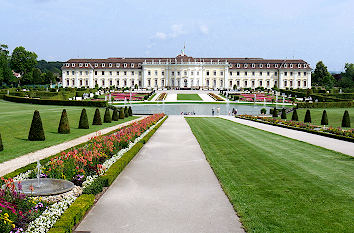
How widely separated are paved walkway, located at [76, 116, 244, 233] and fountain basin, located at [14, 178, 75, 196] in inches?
32.5

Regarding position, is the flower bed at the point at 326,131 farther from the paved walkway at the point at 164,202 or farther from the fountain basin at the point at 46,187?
the fountain basin at the point at 46,187

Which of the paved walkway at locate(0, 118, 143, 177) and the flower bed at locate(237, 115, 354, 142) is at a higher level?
the flower bed at locate(237, 115, 354, 142)

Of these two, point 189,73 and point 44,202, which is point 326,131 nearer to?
point 44,202

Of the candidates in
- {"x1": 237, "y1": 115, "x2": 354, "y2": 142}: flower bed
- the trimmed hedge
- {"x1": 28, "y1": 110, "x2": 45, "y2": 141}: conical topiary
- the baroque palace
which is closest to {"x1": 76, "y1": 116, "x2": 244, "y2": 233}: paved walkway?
the trimmed hedge

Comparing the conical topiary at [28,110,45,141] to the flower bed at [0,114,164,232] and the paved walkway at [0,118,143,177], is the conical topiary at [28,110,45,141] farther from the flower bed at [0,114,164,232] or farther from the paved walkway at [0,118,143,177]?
the flower bed at [0,114,164,232]

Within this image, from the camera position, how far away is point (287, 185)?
8.89 m

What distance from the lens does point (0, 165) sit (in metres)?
11.3

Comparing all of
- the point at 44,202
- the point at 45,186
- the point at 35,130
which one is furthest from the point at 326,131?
the point at 44,202

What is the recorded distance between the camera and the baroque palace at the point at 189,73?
336 ft

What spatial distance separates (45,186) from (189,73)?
95.7 metres

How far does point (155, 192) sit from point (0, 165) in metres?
5.86

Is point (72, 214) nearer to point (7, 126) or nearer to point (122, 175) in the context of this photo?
point (122, 175)

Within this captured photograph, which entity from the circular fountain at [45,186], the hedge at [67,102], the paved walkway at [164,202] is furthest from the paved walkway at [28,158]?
the hedge at [67,102]

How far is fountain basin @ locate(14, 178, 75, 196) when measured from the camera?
281 inches
